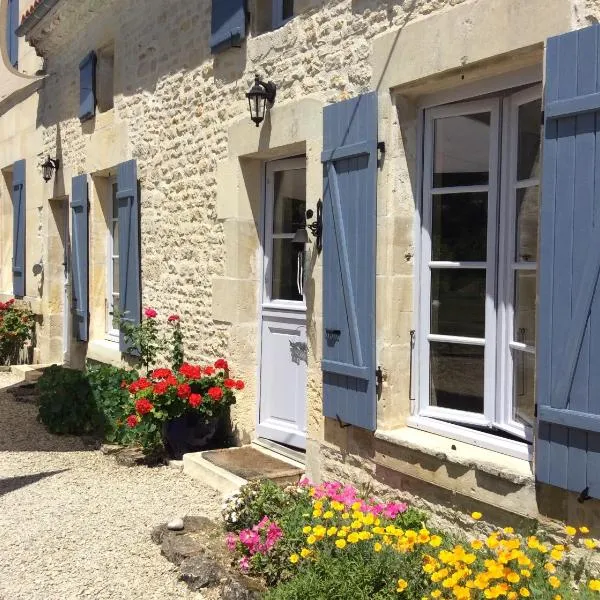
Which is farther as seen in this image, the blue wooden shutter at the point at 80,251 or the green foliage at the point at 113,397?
the blue wooden shutter at the point at 80,251

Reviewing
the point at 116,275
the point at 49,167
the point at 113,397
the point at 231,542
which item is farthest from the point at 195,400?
the point at 49,167

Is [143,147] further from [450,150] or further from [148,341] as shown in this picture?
[450,150]

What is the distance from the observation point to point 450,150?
3.75 meters

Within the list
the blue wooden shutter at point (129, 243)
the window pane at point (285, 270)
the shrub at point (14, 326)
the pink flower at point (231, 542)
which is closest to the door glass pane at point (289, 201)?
the window pane at point (285, 270)

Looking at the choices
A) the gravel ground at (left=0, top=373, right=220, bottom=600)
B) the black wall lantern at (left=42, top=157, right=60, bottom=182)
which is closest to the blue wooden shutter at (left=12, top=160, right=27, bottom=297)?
the black wall lantern at (left=42, top=157, right=60, bottom=182)

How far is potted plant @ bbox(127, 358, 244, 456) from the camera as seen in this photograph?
16.9 feet

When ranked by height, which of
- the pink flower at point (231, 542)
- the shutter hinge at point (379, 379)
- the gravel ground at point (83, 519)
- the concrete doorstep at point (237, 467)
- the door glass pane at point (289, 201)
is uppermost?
the door glass pane at point (289, 201)

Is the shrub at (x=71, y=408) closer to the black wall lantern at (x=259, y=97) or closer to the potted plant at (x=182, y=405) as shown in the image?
the potted plant at (x=182, y=405)

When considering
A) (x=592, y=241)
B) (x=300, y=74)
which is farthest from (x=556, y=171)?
(x=300, y=74)

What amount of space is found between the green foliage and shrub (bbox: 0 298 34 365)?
3604mm

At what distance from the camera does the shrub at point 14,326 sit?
9.72 m

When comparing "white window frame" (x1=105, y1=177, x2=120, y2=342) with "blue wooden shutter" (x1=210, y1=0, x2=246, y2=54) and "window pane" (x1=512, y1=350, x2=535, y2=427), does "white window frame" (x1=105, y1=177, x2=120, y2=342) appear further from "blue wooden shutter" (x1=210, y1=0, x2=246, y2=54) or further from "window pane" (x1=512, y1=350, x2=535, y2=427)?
"window pane" (x1=512, y1=350, x2=535, y2=427)

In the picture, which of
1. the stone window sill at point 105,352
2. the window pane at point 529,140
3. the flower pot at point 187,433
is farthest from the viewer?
the stone window sill at point 105,352

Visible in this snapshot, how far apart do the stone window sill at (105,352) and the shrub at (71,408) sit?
608 millimetres
